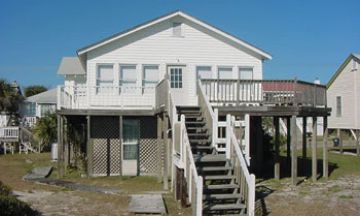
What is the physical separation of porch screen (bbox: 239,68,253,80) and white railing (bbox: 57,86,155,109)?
424cm

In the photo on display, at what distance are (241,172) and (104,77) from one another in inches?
452

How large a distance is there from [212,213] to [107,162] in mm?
10855

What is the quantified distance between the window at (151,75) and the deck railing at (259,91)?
456 cm

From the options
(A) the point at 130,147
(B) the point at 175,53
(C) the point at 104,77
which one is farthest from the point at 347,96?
(C) the point at 104,77

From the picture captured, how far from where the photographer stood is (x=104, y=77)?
22.3 m

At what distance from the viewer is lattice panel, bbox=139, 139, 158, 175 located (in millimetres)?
22281

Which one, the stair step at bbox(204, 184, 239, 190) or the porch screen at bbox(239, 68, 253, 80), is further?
the porch screen at bbox(239, 68, 253, 80)

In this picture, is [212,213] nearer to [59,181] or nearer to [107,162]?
[59,181]

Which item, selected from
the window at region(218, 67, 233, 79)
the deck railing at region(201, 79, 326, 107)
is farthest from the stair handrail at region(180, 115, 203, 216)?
the window at region(218, 67, 233, 79)

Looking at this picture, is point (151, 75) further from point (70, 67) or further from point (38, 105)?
point (38, 105)

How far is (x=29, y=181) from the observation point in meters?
19.8

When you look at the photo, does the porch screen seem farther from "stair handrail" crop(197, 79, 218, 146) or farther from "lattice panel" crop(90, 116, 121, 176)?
"stair handrail" crop(197, 79, 218, 146)

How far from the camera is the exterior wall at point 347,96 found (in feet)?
115

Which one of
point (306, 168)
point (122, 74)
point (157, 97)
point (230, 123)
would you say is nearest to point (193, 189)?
point (230, 123)
